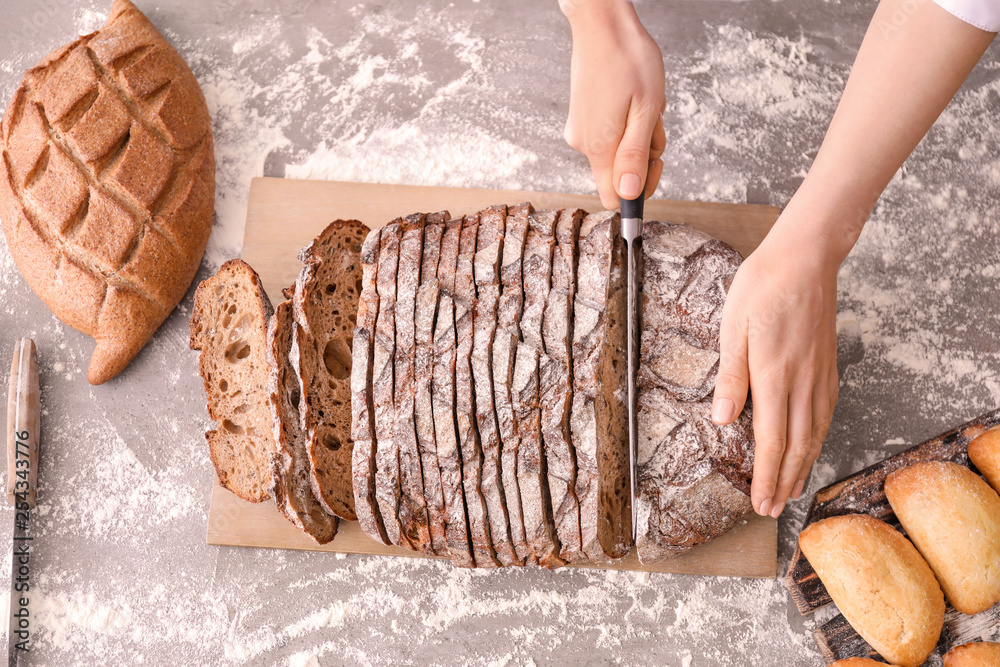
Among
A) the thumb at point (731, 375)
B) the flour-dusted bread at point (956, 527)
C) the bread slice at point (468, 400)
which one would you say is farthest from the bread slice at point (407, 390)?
the flour-dusted bread at point (956, 527)

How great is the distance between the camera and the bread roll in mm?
2232


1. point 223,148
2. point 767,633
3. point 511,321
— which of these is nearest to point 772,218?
point 511,321

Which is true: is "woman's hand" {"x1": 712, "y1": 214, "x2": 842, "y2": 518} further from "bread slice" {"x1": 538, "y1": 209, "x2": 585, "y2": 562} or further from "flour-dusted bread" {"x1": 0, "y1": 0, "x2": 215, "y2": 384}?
"flour-dusted bread" {"x1": 0, "y1": 0, "x2": 215, "y2": 384}

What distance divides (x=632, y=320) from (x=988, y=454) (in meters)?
1.33

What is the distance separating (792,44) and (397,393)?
83.8 inches

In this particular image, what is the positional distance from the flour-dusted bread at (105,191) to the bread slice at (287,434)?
624 millimetres

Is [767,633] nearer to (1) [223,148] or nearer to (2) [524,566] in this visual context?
(2) [524,566]

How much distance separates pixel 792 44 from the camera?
271 cm

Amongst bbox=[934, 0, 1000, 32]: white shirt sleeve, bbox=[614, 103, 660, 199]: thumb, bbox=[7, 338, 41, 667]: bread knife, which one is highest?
bbox=[934, 0, 1000, 32]: white shirt sleeve

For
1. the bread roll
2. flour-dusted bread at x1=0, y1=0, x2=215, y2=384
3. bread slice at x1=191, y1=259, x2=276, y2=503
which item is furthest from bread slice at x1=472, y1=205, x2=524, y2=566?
the bread roll

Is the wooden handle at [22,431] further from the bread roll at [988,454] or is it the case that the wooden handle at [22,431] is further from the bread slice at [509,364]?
the bread roll at [988,454]

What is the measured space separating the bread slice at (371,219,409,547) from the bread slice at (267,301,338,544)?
30 centimetres

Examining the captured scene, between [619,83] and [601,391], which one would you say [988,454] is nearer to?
[601,391]

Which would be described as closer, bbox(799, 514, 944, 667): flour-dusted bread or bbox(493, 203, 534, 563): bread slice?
bbox(493, 203, 534, 563): bread slice
